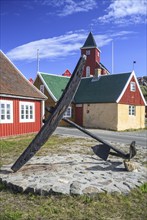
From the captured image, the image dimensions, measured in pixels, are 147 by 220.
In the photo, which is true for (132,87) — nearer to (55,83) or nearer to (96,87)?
(96,87)

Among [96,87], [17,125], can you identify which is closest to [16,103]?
[17,125]

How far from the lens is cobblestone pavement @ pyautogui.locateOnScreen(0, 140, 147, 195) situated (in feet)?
19.8

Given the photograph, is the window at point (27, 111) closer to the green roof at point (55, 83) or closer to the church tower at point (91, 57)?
the green roof at point (55, 83)

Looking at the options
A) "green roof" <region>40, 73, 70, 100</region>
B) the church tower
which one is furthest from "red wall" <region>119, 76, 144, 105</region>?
the church tower

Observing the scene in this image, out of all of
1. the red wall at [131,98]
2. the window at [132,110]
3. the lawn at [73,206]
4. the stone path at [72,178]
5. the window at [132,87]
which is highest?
the window at [132,87]

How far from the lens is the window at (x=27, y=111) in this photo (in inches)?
696

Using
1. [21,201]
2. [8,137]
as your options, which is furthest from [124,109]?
[21,201]

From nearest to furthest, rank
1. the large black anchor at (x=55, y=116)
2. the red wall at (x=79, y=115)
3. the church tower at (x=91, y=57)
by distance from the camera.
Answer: the large black anchor at (x=55, y=116) → the red wall at (x=79, y=115) → the church tower at (x=91, y=57)

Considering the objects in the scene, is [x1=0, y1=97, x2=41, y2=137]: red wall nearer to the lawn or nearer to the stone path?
the stone path

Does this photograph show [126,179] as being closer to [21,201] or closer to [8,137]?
[21,201]

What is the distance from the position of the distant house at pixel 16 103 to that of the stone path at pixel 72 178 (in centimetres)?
828

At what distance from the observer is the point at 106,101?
26172mm

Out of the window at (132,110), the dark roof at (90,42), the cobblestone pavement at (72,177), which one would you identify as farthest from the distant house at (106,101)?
the cobblestone pavement at (72,177)

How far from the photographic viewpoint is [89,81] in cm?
3094
